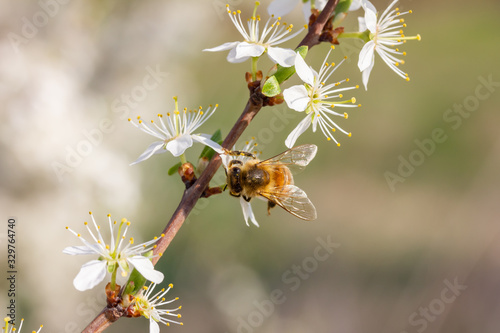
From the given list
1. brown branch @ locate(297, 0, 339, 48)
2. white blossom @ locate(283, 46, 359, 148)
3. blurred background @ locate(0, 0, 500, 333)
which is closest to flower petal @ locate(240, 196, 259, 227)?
white blossom @ locate(283, 46, 359, 148)

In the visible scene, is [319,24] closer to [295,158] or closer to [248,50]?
[248,50]

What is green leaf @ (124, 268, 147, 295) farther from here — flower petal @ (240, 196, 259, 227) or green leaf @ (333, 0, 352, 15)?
green leaf @ (333, 0, 352, 15)

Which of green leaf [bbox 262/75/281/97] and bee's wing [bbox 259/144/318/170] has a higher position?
green leaf [bbox 262/75/281/97]

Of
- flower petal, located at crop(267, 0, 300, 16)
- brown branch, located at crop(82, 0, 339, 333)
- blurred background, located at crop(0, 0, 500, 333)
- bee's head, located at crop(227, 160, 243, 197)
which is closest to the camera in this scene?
brown branch, located at crop(82, 0, 339, 333)

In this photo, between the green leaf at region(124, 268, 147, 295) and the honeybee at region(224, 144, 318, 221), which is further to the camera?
the honeybee at region(224, 144, 318, 221)

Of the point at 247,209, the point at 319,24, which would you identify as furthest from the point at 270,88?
the point at 247,209

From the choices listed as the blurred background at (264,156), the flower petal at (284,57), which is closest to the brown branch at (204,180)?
the flower petal at (284,57)

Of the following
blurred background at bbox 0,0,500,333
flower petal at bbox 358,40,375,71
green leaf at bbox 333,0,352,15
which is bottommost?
blurred background at bbox 0,0,500,333
